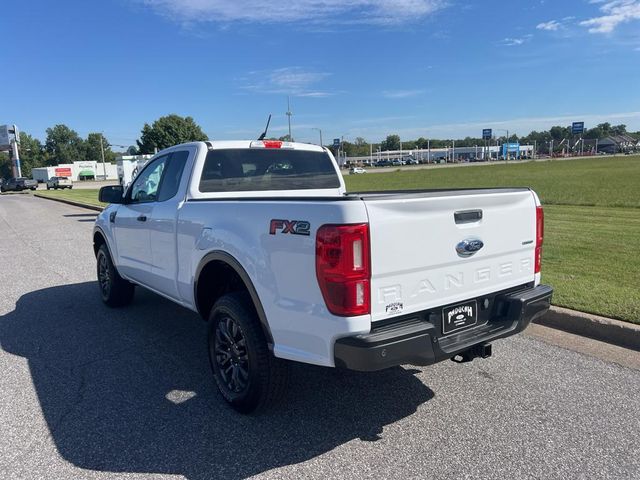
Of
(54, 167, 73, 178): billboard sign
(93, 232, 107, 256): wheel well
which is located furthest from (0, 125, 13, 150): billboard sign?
(93, 232, 107, 256): wheel well

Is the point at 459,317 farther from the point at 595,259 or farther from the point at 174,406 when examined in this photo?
the point at 595,259

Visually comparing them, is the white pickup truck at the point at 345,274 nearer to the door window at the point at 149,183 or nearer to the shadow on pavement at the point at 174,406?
the shadow on pavement at the point at 174,406

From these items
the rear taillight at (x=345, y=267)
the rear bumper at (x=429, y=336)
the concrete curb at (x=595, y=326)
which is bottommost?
the concrete curb at (x=595, y=326)

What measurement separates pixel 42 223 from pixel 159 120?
75.3m

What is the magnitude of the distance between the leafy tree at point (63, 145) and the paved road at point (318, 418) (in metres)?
152

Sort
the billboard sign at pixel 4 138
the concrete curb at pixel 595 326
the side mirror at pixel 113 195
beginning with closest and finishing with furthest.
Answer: the concrete curb at pixel 595 326, the side mirror at pixel 113 195, the billboard sign at pixel 4 138

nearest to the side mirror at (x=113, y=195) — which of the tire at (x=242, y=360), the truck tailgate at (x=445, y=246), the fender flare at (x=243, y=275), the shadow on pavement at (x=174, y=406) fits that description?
the shadow on pavement at (x=174, y=406)

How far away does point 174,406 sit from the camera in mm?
3693

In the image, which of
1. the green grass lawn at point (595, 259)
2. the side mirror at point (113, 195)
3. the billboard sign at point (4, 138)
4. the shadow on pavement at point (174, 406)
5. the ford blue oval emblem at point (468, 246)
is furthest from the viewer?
the billboard sign at point (4, 138)

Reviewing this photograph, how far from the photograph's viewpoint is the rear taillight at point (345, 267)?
8.84ft

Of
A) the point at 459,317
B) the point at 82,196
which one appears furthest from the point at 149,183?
the point at 82,196

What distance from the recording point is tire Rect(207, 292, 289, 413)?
3313 mm

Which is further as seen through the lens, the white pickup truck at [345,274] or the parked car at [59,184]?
the parked car at [59,184]

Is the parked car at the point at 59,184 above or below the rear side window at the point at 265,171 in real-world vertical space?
below
